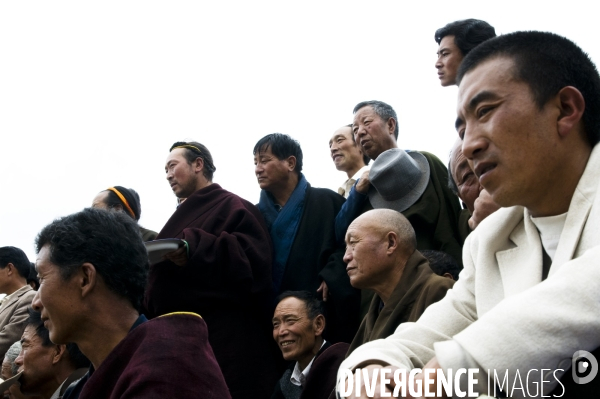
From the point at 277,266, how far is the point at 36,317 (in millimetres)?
1665

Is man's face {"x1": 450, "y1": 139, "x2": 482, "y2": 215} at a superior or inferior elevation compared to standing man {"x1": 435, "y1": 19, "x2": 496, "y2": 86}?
inferior

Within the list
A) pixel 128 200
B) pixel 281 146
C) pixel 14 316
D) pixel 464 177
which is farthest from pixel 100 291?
pixel 14 316

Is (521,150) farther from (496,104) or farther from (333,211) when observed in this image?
(333,211)

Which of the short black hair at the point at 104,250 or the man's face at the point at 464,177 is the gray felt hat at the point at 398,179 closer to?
the man's face at the point at 464,177

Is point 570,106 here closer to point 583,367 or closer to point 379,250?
point 583,367

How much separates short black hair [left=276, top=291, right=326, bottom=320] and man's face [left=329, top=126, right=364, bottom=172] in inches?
54.0

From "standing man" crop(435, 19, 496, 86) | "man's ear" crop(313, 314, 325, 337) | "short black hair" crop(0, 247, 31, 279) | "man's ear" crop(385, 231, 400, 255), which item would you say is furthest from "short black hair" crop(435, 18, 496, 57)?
"short black hair" crop(0, 247, 31, 279)

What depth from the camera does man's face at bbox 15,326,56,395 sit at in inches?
185

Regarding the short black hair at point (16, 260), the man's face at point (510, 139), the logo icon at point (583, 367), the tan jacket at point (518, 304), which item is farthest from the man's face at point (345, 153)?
the logo icon at point (583, 367)

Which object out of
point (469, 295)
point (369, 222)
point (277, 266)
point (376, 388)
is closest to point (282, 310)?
point (277, 266)

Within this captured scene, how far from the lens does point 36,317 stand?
4.93m

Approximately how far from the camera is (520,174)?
191 cm

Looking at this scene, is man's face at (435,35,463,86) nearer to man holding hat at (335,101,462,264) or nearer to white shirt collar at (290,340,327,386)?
man holding hat at (335,101,462,264)

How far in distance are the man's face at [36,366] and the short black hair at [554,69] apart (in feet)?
12.1
